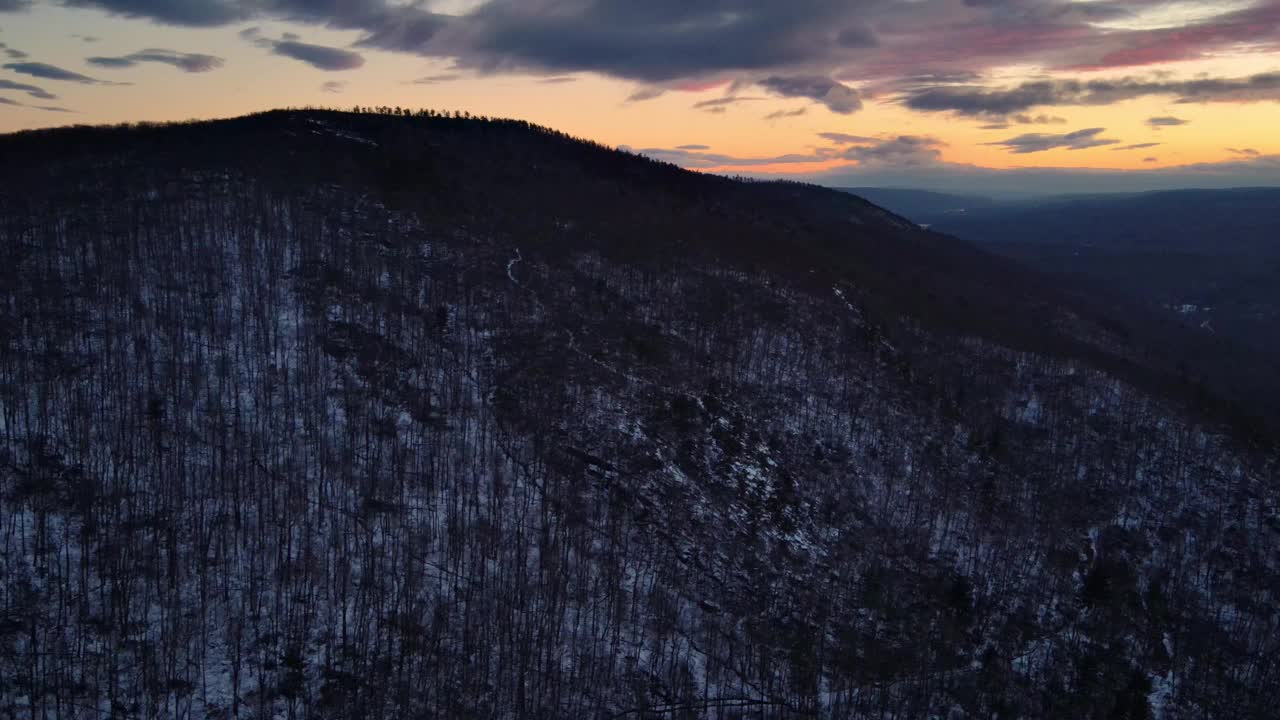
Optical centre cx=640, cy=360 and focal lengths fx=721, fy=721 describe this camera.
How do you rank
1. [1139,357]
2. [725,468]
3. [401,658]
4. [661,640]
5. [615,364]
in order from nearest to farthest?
[401,658] < [661,640] < [725,468] < [615,364] < [1139,357]

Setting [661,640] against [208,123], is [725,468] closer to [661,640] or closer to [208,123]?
[661,640]

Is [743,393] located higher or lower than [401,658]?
higher

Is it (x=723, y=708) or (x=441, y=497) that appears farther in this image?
(x=441, y=497)

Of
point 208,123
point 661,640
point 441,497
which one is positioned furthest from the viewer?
point 208,123

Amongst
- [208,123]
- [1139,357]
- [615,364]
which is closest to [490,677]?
[615,364]

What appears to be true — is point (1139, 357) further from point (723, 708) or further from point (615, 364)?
point (723, 708)

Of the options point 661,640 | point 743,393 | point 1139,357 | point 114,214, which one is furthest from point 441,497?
point 1139,357

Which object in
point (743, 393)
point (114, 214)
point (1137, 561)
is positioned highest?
point (114, 214)
